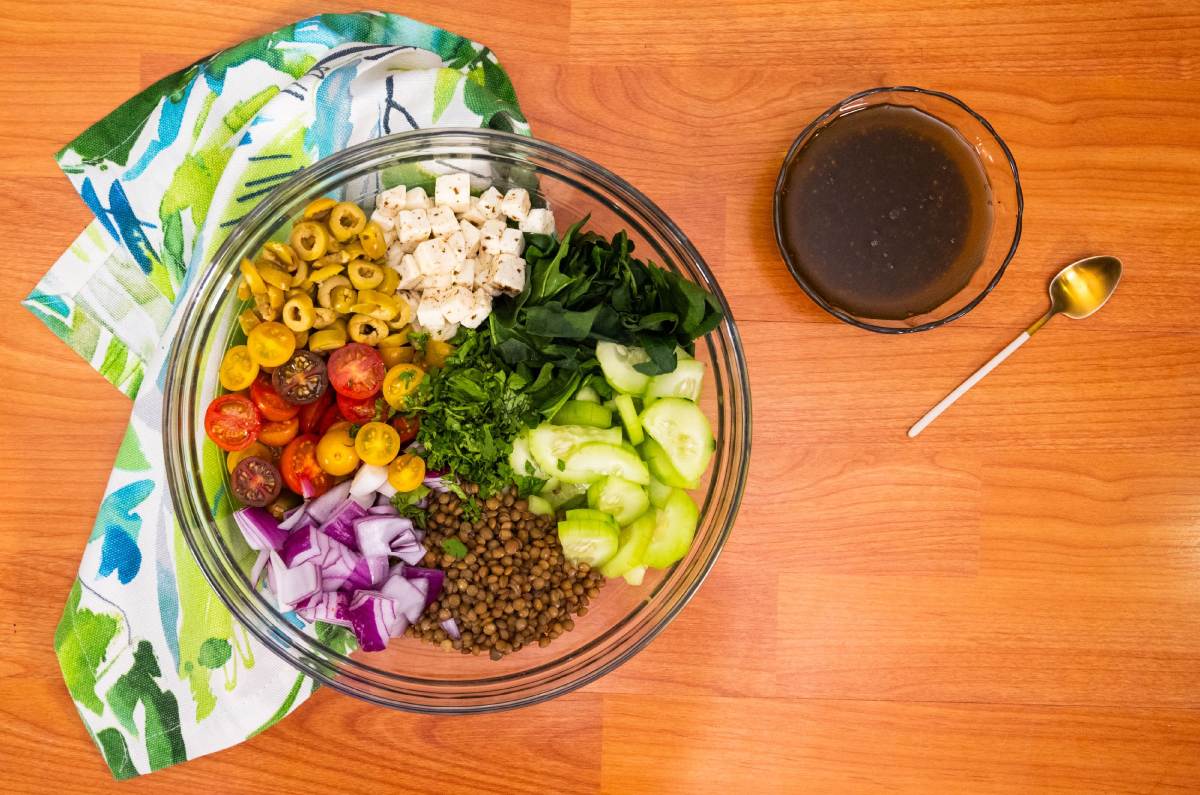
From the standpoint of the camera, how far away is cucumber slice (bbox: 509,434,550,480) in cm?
164

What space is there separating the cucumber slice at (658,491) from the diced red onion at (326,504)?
0.58m

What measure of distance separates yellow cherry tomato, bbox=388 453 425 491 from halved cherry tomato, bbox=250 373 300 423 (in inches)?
9.0

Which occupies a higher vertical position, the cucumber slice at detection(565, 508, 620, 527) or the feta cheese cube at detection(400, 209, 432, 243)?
the feta cheese cube at detection(400, 209, 432, 243)

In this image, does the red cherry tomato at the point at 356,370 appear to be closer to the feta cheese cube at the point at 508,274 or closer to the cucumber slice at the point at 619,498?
the feta cheese cube at the point at 508,274

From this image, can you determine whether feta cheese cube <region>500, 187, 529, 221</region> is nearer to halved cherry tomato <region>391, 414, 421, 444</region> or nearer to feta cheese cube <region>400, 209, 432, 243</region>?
feta cheese cube <region>400, 209, 432, 243</region>

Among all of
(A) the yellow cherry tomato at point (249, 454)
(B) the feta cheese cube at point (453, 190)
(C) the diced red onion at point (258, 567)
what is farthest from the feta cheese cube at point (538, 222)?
(C) the diced red onion at point (258, 567)

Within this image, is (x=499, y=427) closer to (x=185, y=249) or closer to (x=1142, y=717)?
(x=185, y=249)

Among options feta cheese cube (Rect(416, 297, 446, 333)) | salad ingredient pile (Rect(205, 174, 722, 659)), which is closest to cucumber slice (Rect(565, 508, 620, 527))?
salad ingredient pile (Rect(205, 174, 722, 659))

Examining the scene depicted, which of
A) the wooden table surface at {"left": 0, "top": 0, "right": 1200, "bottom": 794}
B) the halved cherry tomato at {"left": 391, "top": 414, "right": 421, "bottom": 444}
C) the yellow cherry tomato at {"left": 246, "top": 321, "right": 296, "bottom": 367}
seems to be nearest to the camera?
the yellow cherry tomato at {"left": 246, "top": 321, "right": 296, "bottom": 367}

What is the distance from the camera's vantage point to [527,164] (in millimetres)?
1782

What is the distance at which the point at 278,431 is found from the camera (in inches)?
66.1

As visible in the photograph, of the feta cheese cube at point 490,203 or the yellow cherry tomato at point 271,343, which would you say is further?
the feta cheese cube at point 490,203

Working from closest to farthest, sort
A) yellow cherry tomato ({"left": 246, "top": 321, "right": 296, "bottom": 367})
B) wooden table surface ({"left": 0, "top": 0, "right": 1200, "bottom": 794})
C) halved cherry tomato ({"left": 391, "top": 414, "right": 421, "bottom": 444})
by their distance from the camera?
yellow cherry tomato ({"left": 246, "top": 321, "right": 296, "bottom": 367}) → halved cherry tomato ({"left": 391, "top": 414, "right": 421, "bottom": 444}) → wooden table surface ({"left": 0, "top": 0, "right": 1200, "bottom": 794})

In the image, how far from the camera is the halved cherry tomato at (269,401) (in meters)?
1.64
